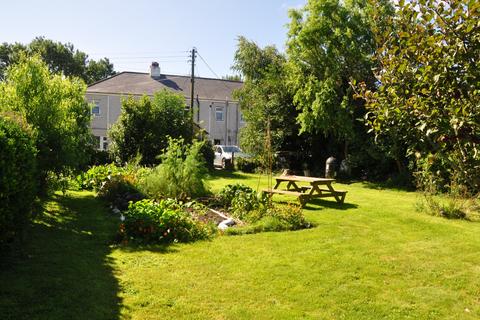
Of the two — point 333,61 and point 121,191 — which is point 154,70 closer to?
point 333,61

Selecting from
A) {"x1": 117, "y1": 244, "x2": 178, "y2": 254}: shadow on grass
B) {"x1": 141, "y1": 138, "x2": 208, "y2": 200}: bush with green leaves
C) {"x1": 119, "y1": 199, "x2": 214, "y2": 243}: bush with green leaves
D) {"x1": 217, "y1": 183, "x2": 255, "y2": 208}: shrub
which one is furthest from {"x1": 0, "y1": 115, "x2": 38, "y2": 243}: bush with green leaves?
{"x1": 217, "y1": 183, "x2": 255, "y2": 208}: shrub

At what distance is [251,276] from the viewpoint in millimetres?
5699

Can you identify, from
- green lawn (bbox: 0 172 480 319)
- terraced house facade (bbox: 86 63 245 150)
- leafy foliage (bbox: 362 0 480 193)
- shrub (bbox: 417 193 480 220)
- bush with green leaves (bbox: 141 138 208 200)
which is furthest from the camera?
terraced house facade (bbox: 86 63 245 150)

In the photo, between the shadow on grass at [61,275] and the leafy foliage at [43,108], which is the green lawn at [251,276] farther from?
the leafy foliage at [43,108]

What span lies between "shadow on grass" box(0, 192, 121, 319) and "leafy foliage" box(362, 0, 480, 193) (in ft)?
11.4

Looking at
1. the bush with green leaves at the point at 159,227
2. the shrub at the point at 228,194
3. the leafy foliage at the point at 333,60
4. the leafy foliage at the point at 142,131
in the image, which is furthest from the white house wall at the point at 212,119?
the bush with green leaves at the point at 159,227

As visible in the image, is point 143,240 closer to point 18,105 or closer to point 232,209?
point 232,209

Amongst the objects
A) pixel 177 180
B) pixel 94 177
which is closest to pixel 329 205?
pixel 177 180

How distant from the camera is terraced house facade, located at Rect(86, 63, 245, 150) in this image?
35688 millimetres

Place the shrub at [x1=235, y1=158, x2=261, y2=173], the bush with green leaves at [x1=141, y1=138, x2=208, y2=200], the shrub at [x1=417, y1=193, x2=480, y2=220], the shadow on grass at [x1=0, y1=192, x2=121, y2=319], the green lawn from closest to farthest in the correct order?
the shadow on grass at [x1=0, y1=192, x2=121, y2=319]
the green lawn
the shrub at [x1=417, y1=193, x2=480, y2=220]
the bush with green leaves at [x1=141, y1=138, x2=208, y2=200]
the shrub at [x1=235, y1=158, x2=261, y2=173]

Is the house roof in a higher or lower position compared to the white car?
higher

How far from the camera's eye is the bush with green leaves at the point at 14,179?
5.04 m

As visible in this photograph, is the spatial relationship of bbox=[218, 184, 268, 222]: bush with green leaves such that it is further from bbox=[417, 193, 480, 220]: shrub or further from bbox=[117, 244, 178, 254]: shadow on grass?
bbox=[417, 193, 480, 220]: shrub

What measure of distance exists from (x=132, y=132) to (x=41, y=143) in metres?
11.0
